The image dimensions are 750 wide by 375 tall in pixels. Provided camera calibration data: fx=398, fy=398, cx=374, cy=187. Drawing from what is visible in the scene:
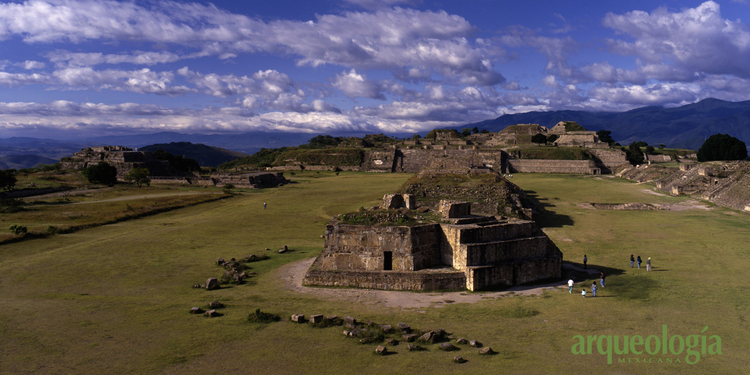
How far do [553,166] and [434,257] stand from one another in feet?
209

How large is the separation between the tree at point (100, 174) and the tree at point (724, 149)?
311 feet

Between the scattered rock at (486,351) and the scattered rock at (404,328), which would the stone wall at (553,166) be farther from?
the scattered rock at (486,351)

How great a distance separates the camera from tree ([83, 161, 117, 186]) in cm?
5216

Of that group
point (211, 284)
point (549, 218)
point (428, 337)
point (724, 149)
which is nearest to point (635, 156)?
point (724, 149)

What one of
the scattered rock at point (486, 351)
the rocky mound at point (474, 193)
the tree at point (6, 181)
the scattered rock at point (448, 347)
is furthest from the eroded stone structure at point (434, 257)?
the tree at point (6, 181)

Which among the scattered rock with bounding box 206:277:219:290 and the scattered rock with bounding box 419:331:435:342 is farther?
the scattered rock with bounding box 206:277:219:290

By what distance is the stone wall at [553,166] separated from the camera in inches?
2781

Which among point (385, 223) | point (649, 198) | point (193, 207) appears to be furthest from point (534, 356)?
point (649, 198)

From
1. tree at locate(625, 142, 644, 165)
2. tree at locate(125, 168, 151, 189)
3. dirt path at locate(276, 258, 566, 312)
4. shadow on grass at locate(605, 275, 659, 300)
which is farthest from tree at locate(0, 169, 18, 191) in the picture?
tree at locate(625, 142, 644, 165)

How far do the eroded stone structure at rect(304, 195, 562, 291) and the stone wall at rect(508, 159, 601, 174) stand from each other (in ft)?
198

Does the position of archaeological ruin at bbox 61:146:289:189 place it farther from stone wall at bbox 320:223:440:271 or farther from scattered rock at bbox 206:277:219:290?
stone wall at bbox 320:223:440:271

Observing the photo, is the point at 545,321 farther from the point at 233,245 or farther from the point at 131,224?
the point at 131,224

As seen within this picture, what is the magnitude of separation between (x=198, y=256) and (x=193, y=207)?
18.6m

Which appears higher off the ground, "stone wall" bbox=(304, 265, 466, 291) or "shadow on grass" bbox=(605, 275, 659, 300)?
"stone wall" bbox=(304, 265, 466, 291)
